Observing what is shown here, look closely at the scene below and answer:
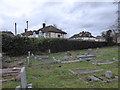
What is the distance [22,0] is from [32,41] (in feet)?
30.2

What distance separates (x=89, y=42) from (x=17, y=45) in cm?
1783

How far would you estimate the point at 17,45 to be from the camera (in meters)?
16.9

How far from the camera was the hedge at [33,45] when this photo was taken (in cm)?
1609

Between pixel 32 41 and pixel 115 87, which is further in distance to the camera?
pixel 32 41

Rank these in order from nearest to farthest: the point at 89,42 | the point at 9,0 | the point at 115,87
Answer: the point at 115,87, the point at 9,0, the point at 89,42

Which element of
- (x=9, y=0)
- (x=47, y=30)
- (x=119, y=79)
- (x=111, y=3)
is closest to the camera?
(x=119, y=79)

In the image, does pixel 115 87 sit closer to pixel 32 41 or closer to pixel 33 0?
pixel 33 0

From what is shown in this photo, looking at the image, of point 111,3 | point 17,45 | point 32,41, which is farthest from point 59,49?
point 111,3

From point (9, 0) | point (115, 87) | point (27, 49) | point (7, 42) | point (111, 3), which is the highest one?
point (111, 3)

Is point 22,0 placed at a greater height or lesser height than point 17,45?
greater

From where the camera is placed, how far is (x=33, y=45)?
1856 centimetres

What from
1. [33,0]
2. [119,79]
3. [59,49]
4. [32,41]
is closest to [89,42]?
[59,49]

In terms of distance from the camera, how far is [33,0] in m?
10.6

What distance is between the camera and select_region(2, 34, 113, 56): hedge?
1609 centimetres
